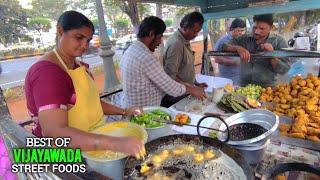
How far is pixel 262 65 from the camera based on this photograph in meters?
3.55

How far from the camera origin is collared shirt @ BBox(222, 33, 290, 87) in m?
3.47

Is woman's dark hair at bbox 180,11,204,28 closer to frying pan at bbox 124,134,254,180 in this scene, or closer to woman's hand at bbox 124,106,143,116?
woman's hand at bbox 124,106,143,116

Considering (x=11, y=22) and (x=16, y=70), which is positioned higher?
(x=11, y=22)

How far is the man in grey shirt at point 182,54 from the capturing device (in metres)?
3.40

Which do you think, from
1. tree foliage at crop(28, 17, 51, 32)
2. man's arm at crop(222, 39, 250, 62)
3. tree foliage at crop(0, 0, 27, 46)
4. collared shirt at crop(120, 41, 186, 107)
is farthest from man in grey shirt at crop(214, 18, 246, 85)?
tree foliage at crop(0, 0, 27, 46)

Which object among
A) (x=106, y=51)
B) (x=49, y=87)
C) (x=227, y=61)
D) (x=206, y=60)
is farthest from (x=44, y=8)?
(x=49, y=87)

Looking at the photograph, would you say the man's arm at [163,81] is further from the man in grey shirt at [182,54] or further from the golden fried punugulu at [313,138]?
the golden fried punugulu at [313,138]

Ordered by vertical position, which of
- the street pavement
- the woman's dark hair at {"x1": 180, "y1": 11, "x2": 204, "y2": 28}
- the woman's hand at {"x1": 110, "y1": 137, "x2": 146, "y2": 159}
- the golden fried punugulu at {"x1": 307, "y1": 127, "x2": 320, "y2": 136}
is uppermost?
the woman's dark hair at {"x1": 180, "y1": 11, "x2": 204, "y2": 28}

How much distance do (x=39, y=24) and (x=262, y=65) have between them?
6679mm

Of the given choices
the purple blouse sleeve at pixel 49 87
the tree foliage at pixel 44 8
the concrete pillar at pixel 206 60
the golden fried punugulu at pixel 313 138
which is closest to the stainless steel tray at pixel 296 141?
the golden fried punugulu at pixel 313 138

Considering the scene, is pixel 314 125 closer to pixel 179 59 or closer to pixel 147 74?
pixel 147 74

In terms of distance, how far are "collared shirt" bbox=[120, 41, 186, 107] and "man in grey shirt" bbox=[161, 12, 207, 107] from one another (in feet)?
1.84

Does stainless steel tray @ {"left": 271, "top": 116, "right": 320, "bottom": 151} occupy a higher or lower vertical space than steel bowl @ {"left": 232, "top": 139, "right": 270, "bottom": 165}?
lower

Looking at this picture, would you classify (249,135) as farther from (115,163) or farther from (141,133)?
(115,163)
